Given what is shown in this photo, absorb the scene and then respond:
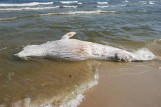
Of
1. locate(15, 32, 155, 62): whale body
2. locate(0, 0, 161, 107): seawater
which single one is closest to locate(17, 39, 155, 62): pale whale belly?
locate(15, 32, 155, 62): whale body

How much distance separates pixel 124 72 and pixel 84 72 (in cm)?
96

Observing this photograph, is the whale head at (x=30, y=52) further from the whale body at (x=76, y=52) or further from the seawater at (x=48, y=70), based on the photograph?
the seawater at (x=48, y=70)

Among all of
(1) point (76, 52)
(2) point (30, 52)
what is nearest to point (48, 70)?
(2) point (30, 52)

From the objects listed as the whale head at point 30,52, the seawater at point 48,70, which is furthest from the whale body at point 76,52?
the seawater at point 48,70

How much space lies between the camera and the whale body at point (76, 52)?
21.7 feet

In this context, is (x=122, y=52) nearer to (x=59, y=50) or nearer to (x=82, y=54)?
(x=82, y=54)

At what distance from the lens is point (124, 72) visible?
20.1ft

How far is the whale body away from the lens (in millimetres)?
6613

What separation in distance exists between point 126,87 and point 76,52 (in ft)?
6.10

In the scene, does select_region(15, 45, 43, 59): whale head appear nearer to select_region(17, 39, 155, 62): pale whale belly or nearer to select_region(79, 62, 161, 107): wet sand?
select_region(17, 39, 155, 62): pale whale belly

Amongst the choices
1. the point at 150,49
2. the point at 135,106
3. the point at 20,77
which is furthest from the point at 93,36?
the point at 135,106

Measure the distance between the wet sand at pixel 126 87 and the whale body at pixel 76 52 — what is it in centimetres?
23

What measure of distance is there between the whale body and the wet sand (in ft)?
0.76

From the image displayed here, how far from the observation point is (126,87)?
5250 millimetres
